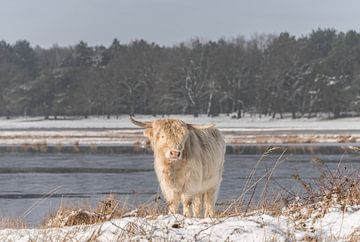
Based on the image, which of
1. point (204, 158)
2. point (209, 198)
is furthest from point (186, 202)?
point (209, 198)

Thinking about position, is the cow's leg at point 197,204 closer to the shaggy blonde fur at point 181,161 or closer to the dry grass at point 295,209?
the shaggy blonde fur at point 181,161

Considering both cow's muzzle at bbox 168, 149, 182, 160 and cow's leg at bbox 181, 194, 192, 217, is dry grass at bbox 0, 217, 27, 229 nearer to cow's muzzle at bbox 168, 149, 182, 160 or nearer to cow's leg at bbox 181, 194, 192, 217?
cow's muzzle at bbox 168, 149, 182, 160

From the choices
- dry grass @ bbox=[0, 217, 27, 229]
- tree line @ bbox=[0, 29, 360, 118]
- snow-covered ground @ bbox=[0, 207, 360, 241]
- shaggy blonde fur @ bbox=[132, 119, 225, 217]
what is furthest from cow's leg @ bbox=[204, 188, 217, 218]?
tree line @ bbox=[0, 29, 360, 118]

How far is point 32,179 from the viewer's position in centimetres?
2480

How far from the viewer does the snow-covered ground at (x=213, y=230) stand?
586 centimetres

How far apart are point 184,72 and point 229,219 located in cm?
8364

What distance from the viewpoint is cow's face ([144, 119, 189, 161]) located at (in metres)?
9.07

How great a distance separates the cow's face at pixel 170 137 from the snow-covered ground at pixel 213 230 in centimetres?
248

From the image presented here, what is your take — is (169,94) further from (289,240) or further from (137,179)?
(289,240)

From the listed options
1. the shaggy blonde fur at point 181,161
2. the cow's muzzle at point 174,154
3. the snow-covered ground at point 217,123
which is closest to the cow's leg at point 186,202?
the shaggy blonde fur at point 181,161

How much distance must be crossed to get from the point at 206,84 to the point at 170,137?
80.9m

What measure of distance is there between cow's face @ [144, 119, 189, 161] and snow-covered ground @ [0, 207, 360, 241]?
97.7 inches

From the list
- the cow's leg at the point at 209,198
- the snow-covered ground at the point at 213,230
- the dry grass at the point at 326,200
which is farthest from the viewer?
the cow's leg at the point at 209,198

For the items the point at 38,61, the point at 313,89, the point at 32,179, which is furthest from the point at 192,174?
the point at 38,61
